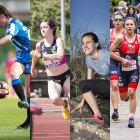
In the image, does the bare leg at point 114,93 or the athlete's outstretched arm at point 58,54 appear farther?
the bare leg at point 114,93

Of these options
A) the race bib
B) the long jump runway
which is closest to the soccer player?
the long jump runway

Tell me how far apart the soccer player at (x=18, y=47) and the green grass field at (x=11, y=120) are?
0.18 ft

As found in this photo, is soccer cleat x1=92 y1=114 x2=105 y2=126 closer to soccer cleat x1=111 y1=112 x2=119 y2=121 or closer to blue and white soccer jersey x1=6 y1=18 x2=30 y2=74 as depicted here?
blue and white soccer jersey x1=6 y1=18 x2=30 y2=74

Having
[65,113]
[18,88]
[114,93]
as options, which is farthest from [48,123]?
[114,93]

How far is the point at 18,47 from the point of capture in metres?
5.76

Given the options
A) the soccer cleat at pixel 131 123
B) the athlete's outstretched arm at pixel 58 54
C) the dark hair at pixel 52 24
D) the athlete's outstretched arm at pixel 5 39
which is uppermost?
the dark hair at pixel 52 24

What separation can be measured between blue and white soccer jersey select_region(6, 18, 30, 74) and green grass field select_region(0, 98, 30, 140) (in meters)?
0.36

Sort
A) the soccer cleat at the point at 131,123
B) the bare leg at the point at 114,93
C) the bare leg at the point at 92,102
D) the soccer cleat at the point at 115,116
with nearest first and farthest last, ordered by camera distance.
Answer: the bare leg at the point at 92,102 < the soccer cleat at the point at 131,123 < the soccer cleat at the point at 115,116 < the bare leg at the point at 114,93

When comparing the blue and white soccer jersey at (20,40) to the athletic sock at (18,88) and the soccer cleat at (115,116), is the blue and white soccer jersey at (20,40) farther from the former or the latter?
the soccer cleat at (115,116)

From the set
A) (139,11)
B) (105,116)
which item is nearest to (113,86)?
(105,116)

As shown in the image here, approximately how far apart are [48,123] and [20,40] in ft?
2.59

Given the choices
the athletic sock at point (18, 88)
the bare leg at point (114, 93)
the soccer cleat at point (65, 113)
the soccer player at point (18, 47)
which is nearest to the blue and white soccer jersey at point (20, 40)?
the soccer player at point (18, 47)

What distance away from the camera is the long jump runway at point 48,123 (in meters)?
5.65

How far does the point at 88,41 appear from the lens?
5758mm
